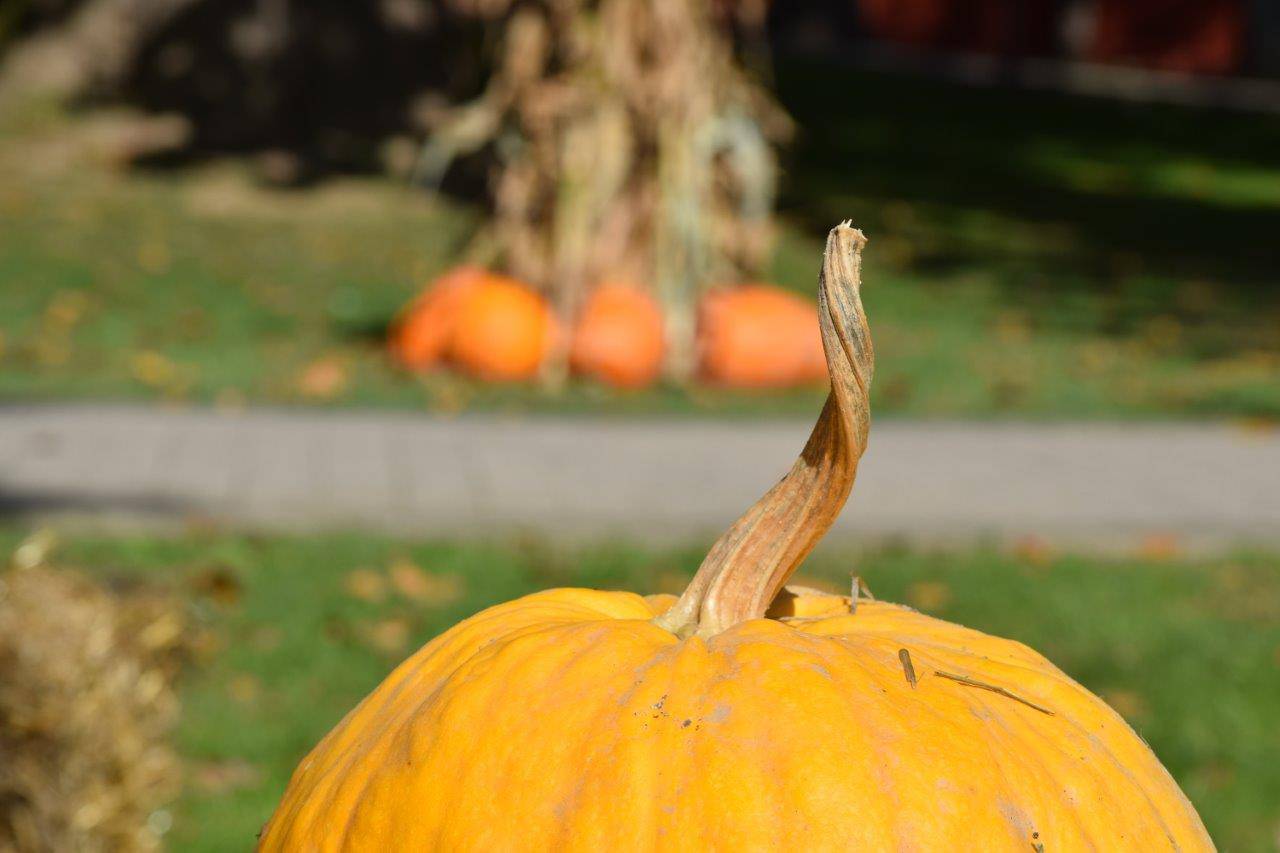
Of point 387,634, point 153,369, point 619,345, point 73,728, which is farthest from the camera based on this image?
point 153,369

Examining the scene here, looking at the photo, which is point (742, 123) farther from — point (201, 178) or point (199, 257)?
point (201, 178)

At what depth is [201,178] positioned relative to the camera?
58.8 feet

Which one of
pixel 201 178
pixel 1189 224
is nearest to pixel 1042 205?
pixel 1189 224

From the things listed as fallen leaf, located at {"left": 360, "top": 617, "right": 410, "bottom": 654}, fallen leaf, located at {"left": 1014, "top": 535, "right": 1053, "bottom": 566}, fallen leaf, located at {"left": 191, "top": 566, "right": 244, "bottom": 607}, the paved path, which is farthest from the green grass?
fallen leaf, located at {"left": 360, "top": 617, "right": 410, "bottom": 654}

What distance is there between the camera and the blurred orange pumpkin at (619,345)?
32.1 ft

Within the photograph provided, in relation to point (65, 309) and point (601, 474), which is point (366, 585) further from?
point (65, 309)

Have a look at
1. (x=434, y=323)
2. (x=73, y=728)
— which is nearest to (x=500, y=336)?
(x=434, y=323)

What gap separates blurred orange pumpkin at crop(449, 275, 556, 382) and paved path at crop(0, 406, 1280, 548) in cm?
118

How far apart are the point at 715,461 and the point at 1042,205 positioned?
12622 millimetres

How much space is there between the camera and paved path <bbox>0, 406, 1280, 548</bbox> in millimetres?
6762

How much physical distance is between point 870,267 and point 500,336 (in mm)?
6564

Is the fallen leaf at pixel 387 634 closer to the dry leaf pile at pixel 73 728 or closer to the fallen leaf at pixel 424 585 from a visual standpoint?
the fallen leaf at pixel 424 585

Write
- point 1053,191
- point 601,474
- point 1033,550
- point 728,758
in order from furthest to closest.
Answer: point 1053,191
point 601,474
point 1033,550
point 728,758

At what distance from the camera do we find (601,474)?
7.54 metres
